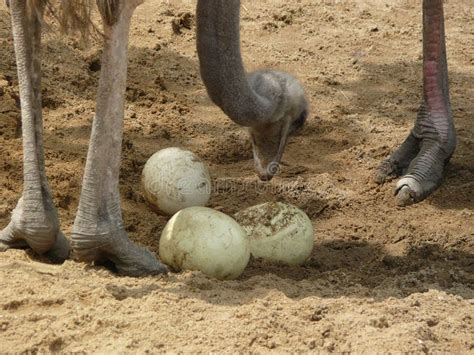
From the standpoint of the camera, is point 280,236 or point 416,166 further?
point 416,166

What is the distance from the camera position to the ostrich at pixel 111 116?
13.9 feet

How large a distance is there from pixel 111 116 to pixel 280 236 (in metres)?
0.93

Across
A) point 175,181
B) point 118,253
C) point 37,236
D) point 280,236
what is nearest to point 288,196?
point 175,181

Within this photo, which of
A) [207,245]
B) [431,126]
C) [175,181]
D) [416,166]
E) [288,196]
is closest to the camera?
[207,245]

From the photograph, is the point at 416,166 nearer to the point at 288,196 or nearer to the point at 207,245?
the point at 288,196

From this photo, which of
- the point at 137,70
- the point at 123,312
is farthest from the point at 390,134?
the point at 123,312

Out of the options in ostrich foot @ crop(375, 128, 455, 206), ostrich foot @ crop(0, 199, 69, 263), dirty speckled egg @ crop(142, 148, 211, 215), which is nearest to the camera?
ostrich foot @ crop(0, 199, 69, 263)

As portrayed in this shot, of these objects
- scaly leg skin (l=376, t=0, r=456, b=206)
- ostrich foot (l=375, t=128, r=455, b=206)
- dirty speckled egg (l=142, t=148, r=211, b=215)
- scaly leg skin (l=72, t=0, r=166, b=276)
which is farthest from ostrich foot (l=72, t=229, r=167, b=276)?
scaly leg skin (l=376, t=0, r=456, b=206)

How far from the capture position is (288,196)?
18.8ft

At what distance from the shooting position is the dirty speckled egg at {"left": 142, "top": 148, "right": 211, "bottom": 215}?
5008 millimetres

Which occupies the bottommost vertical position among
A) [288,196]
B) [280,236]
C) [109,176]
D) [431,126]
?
[288,196]

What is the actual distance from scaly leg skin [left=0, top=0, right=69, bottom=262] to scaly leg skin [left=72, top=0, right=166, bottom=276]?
0.18m

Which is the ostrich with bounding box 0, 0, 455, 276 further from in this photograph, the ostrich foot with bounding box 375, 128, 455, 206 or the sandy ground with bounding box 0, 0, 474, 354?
the ostrich foot with bounding box 375, 128, 455, 206

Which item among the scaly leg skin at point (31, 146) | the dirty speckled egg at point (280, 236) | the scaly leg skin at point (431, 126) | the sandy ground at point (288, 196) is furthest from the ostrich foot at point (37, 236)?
the scaly leg skin at point (431, 126)
